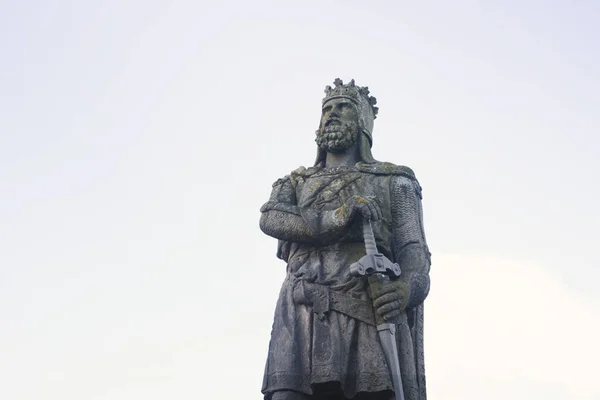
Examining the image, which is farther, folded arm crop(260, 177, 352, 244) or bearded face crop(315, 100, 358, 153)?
bearded face crop(315, 100, 358, 153)

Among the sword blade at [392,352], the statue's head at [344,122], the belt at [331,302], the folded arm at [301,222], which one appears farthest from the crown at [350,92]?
the sword blade at [392,352]

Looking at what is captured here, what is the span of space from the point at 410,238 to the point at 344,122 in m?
1.98

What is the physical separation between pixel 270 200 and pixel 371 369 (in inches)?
111

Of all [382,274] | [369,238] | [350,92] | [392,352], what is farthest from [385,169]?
[392,352]

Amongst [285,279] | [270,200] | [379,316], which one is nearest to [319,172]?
[270,200]

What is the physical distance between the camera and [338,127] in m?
12.5

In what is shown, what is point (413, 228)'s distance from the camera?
11.8m

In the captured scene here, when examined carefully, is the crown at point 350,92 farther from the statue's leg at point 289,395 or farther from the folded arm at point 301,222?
the statue's leg at point 289,395

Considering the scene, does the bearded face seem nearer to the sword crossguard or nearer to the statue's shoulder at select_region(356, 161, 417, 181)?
the statue's shoulder at select_region(356, 161, 417, 181)

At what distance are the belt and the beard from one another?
224 centimetres

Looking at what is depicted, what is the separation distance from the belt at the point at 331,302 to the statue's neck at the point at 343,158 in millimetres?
2140

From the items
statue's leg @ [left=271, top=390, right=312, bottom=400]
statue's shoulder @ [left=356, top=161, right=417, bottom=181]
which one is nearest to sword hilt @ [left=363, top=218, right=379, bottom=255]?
statue's shoulder @ [left=356, top=161, right=417, bottom=181]

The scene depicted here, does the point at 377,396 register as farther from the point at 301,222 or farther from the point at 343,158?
the point at 343,158

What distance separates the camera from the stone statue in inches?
416
